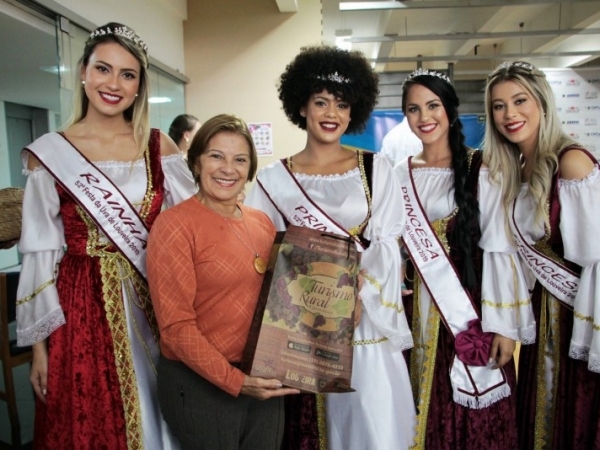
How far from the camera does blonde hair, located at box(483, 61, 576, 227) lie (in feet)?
4.91

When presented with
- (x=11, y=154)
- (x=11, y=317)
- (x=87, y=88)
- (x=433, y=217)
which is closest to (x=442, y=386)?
(x=433, y=217)

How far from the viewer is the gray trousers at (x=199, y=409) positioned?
1113 mm

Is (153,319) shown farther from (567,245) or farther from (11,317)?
(11,317)

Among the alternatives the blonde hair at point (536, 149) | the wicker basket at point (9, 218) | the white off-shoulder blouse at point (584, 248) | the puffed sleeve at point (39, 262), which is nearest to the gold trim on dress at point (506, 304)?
the white off-shoulder blouse at point (584, 248)

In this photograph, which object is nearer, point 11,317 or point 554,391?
point 554,391

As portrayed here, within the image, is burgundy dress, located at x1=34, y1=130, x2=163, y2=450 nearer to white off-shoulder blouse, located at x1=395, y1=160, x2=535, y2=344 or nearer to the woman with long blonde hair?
white off-shoulder blouse, located at x1=395, y1=160, x2=535, y2=344

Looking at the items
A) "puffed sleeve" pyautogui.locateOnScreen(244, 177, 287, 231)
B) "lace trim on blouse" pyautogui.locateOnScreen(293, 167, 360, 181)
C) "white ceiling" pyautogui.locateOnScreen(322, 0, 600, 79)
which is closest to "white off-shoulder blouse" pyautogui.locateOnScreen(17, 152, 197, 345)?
"puffed sleeve" pyautogui.locateOnScreen(244, 177, 287, 231)

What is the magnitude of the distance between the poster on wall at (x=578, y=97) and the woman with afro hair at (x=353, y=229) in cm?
413

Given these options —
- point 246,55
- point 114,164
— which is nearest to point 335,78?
point 114,164

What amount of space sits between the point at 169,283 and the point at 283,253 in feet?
0.83

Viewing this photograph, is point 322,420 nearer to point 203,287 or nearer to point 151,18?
point 203,287

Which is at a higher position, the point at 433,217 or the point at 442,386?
the point at 433,217

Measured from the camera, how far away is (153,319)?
137 cm

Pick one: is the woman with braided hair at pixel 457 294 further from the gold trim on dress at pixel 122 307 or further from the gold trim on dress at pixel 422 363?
the gold trim on dress at pixel 122 307
